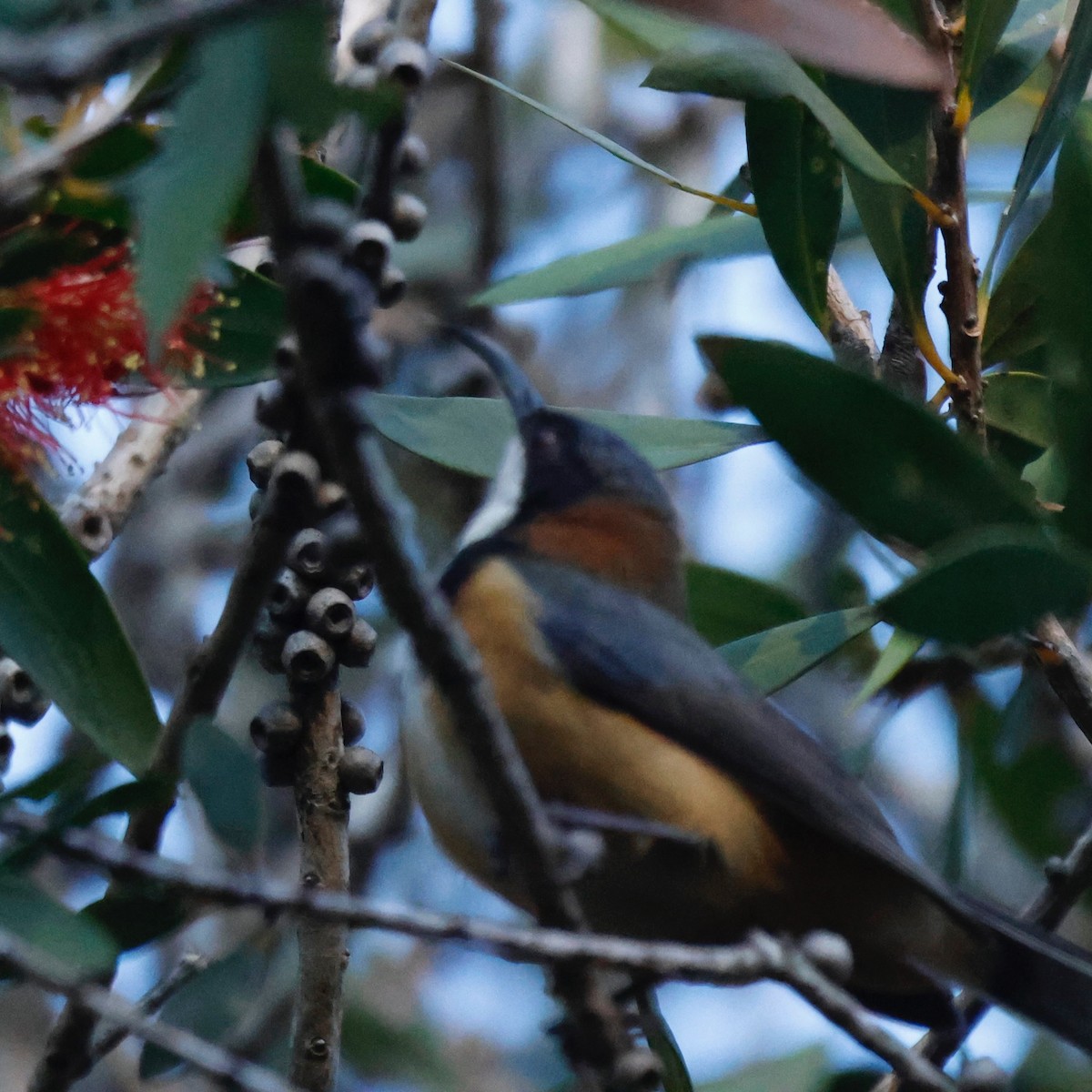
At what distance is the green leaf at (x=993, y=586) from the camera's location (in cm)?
206

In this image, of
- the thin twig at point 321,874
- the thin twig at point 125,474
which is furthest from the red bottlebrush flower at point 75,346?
the thin twig at point 321,874

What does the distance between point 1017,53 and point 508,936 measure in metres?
2.54

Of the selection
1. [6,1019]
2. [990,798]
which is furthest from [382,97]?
[6,1019]

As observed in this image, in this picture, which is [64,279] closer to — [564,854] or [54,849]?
[54,849]

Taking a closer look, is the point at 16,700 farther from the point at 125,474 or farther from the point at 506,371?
the point at 506,371

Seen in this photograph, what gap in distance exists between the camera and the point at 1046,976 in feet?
8.89

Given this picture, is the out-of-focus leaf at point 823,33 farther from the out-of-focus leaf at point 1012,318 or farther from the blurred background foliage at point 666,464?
the out-of-focus leaf at point 1012,318

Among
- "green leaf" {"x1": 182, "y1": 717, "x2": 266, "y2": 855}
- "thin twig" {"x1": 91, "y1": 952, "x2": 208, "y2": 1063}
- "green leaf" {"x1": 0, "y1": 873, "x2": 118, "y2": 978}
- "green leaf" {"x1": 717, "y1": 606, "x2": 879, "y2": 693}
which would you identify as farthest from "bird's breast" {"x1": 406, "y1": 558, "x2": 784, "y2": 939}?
"green leaf" {"x1": 0, "y1": 873, "x2": 118, "y2": 978}

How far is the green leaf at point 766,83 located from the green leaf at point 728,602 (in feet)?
3.68

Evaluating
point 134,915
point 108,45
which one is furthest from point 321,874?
point 108,45

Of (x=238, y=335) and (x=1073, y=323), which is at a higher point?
(x=1073, y=323)

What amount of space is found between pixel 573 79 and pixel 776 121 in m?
6.62

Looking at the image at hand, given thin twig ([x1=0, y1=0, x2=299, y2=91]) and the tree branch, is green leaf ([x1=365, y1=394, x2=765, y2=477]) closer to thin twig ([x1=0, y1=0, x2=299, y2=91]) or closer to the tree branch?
the tree branch

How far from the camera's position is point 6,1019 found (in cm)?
677
